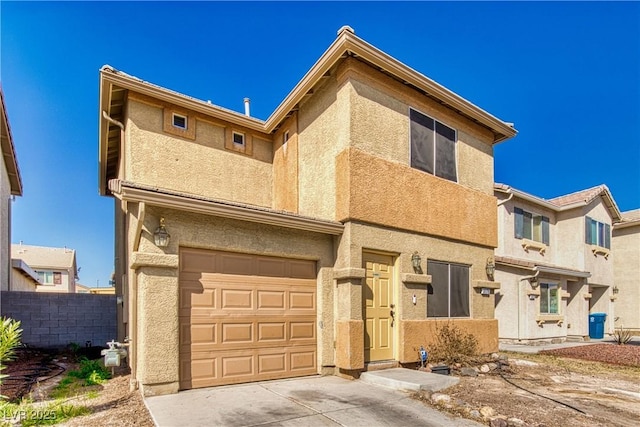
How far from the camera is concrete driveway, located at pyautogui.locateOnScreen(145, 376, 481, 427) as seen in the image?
492 centimetres

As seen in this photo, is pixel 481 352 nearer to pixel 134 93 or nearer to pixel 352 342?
pixel 352 342

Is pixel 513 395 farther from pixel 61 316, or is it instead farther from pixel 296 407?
pixel 61 316

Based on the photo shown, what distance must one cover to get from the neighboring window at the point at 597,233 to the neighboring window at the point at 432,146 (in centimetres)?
1275

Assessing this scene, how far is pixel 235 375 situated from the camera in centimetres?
667

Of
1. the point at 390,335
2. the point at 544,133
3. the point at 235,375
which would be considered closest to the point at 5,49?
the point at 235,375

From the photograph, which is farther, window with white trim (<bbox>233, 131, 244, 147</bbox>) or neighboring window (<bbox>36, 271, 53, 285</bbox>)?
neighboring window (<bbox>36, 271, 53, 285</bbox>)

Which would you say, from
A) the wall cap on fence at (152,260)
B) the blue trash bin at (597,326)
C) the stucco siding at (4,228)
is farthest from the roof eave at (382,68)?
the blue trash bin at (597,326)

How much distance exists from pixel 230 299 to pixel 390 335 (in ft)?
12.2

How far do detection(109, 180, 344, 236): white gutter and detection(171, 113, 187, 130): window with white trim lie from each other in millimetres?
4012

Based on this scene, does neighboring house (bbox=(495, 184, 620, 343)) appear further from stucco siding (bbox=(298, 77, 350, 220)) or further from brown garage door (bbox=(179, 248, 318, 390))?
brown garage door (bbox=(179, 248, 318, 390))

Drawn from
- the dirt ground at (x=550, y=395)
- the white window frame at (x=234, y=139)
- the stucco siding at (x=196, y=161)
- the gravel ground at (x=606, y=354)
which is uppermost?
the white window frame at (x=234, y=139)

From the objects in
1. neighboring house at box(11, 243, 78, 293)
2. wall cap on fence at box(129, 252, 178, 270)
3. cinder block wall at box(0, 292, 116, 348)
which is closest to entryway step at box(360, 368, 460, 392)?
wall cap on fence at box(129, 252, 178, 270)

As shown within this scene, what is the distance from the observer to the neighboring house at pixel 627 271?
21.5 metres

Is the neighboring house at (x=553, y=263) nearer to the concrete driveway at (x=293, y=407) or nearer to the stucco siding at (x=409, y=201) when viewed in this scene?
the stucco siding at (x=409, y=201)
